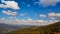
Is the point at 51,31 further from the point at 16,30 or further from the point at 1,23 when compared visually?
the point at 1,23

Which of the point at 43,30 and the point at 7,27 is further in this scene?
the point at 7,27

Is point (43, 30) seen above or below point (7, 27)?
below

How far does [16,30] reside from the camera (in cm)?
388

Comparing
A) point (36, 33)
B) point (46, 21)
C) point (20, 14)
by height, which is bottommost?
point (36, 33)

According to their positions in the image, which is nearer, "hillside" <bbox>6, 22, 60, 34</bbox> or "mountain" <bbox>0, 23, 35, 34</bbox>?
"hillside" <bbox>6, 22, 60, 34</bbox>

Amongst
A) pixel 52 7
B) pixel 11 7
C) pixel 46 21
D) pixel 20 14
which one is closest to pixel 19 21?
pixel 20 14

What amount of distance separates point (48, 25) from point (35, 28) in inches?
15.0

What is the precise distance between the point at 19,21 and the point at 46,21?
777 millimetres

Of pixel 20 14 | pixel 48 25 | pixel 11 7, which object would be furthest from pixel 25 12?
pixel 48 25

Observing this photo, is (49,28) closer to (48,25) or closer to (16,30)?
(48,25)

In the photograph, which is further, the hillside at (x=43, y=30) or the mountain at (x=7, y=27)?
the mountain at (x=7, y=27)

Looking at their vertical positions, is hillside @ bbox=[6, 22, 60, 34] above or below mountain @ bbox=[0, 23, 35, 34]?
below

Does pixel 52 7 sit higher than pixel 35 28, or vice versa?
pixel 52 7

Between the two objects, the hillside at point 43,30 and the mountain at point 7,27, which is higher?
the mountain at point 7,27
